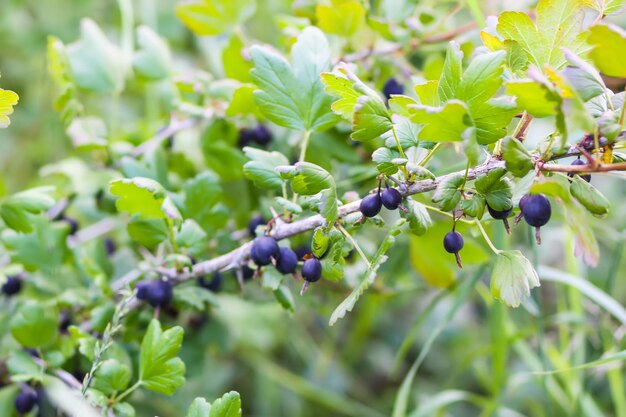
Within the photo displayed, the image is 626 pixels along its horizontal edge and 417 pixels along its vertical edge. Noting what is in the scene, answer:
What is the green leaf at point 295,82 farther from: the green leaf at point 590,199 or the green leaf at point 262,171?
the green leaf at point 590,199

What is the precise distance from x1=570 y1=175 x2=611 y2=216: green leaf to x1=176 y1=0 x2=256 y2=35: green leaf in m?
0.53

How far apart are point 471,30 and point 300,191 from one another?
0.49 metres

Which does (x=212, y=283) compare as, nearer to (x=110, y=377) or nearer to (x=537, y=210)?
(x=110, y=377)

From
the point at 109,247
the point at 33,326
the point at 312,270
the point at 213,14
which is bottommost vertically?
the point at 109,247

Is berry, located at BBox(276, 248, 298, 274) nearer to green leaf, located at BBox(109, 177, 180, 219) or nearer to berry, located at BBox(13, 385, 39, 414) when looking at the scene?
green leaf, located at BBox(109, 177, 180, 219)

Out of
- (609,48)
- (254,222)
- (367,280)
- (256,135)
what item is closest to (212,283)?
(254,222)

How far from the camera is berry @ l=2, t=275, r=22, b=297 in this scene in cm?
87

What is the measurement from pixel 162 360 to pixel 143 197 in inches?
6.5

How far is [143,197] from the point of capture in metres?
0.65

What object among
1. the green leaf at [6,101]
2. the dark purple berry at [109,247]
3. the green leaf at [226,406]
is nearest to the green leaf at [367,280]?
the green leaf at [226,406]

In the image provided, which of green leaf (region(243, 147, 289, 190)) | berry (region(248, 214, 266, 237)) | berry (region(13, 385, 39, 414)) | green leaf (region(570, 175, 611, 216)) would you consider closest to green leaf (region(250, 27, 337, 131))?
green leaf (region(243, 147, 289, 190))

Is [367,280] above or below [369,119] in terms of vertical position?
below

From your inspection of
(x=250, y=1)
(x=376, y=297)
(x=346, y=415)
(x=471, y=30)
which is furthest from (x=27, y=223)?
(x=346, y=415)

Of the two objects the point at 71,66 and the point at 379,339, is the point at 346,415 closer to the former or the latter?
the point at 379,339
